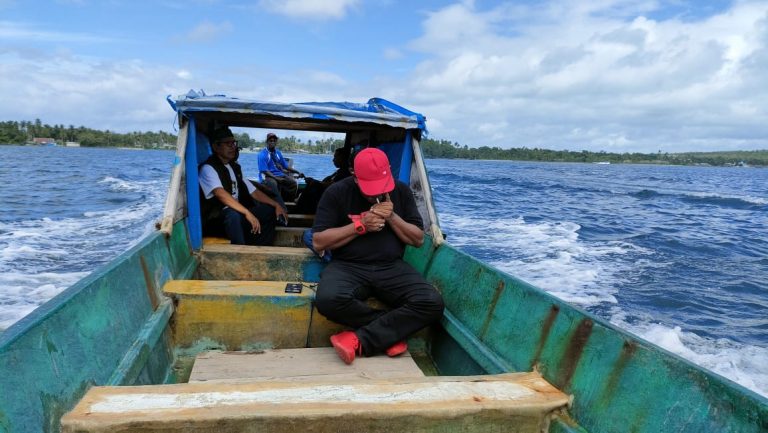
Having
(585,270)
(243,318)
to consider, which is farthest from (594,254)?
(243,318)

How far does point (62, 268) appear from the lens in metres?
8.90

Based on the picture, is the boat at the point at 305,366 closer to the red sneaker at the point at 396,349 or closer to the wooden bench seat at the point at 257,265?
the red sneaker at the point at 396,349

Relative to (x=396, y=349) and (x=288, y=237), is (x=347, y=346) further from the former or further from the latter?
(x=288, y=237)

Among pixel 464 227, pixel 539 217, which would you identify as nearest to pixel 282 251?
pixel 464 227

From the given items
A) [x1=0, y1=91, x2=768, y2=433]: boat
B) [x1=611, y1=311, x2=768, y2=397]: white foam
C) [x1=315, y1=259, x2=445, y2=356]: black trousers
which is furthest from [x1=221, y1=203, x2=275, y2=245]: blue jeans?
[x1=611, y1=311, x2=768, y2=397]: white foam

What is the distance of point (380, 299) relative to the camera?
3.58 m

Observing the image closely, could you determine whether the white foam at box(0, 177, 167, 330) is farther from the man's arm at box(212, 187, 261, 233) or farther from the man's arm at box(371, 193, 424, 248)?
the man's arm at box(371, 193, 424, 248)

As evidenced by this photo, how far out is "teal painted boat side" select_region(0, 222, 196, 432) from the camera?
1.71 meters

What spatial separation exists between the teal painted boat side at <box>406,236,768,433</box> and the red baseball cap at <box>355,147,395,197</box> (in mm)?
897

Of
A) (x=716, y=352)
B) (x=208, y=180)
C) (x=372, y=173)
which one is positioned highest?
(x=372, y=173)

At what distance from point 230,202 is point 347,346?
7.84ft

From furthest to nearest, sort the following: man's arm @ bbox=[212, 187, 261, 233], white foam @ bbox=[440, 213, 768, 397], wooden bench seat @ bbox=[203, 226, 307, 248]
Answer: white foam @ bbox=[440, 213, 768, 397] < wooden bench seat @ bbox=[203, 226, 307, 248] < man's arm @ bbox=[212, 187, 261, 233]

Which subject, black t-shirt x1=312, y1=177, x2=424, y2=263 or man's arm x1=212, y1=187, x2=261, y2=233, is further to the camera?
man's arm x1=212, y1=187, x2=261, y2=233

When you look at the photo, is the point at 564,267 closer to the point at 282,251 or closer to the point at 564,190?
the point at 282,251
